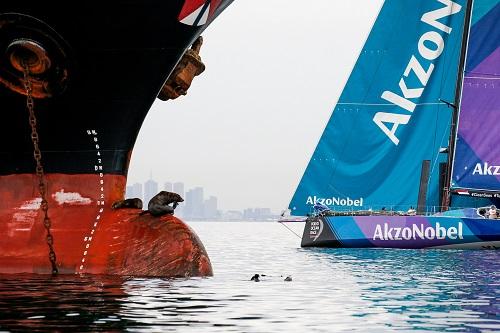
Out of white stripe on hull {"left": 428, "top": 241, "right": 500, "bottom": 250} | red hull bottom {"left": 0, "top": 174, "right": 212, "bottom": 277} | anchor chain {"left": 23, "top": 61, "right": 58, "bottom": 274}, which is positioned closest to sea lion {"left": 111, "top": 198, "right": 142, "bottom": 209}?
red hull bottom {"left": 0, "top": 174, "right": 212, "bottom": 277}

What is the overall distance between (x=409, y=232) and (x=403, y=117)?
20.4 feet

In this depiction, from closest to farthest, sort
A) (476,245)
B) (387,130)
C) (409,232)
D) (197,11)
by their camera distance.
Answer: (197,11), (476,245), (409,232), (387,130)

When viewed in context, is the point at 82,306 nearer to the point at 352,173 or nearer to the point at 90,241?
the point at 90,241

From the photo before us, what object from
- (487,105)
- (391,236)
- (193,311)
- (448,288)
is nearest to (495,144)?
(487,105)

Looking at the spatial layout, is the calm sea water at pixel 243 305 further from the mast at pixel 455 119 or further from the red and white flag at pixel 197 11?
the mast at pixel 455 119

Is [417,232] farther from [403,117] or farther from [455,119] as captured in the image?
[403,117]

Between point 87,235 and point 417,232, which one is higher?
point 417,232

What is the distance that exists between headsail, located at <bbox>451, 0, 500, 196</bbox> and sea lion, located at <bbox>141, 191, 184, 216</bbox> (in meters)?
27.5

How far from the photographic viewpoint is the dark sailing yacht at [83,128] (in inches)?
695

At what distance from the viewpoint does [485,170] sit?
145 ft

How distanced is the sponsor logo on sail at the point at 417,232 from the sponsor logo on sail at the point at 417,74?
5030mm

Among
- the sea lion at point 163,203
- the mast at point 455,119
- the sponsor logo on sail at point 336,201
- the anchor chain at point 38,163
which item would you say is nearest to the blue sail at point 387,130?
the sponsor logo on sail at point 336,201

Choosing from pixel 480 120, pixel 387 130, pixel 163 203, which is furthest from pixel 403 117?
pixel 163 203

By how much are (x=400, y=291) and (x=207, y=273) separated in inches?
142
